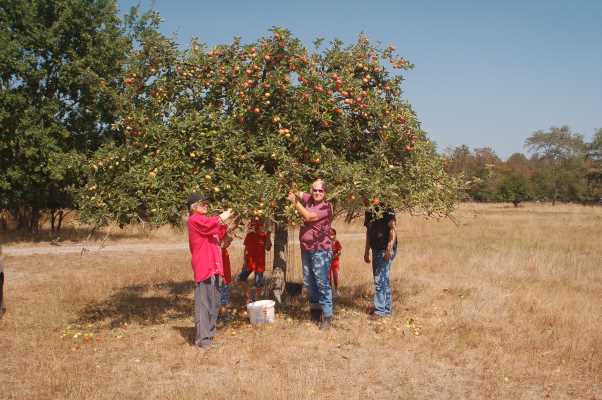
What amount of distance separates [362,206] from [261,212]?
1.63 meters

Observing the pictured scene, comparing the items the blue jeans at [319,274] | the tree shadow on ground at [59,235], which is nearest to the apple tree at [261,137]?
the blue jeans at [319,274]

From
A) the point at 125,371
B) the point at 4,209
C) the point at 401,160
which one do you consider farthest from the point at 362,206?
the point at 4,209

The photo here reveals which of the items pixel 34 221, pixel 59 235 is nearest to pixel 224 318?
pixel 59 235

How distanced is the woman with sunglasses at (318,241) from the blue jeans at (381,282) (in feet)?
3.65

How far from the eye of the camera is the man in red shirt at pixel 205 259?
271 inches

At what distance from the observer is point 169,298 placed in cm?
1069

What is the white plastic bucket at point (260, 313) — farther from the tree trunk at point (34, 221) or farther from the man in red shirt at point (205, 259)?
the tree trunk at point (34, 221)

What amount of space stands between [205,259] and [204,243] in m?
0.22

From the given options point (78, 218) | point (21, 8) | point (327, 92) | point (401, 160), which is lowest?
point (78, 218)

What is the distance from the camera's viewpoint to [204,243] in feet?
23.0

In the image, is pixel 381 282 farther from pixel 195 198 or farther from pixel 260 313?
pixel 195 198

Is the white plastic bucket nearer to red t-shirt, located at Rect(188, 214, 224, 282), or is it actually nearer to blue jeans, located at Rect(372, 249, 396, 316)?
red t-shirt, located at Rect(188, 214, 224, 282)

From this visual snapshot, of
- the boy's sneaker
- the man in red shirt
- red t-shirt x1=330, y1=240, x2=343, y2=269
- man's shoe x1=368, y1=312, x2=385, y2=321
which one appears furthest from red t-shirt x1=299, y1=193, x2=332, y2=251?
red t-shirt x1=330, y1=240, x2=343, y2=269

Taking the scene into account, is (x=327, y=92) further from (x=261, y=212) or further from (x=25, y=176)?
(x=25, y=176)
